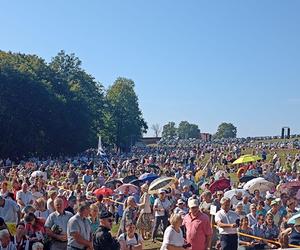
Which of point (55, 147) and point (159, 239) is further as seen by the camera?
point (55, 147)

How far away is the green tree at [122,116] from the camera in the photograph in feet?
311

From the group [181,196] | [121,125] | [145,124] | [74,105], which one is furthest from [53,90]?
[181,196]

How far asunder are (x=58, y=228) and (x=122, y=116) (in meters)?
87.6

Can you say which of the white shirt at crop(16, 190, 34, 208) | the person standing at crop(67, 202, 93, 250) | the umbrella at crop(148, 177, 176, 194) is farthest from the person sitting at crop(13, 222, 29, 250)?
the umbrella at crop(148, 177, 176, 194)

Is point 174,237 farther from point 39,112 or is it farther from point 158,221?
point 39,112

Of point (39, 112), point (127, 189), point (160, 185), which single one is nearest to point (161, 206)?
point (160, 185)

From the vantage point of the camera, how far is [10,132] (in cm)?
5619

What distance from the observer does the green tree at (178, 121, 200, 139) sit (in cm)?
18038

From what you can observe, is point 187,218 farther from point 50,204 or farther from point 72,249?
point 50,204

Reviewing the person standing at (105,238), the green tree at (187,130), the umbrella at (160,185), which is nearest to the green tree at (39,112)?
the umbrella at (160,185)

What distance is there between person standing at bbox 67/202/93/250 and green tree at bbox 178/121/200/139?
558 feet

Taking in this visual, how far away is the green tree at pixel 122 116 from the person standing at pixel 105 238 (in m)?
83.2

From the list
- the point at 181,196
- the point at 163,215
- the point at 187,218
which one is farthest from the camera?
the point at 181,196

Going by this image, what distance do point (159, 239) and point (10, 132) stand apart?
139 feet
